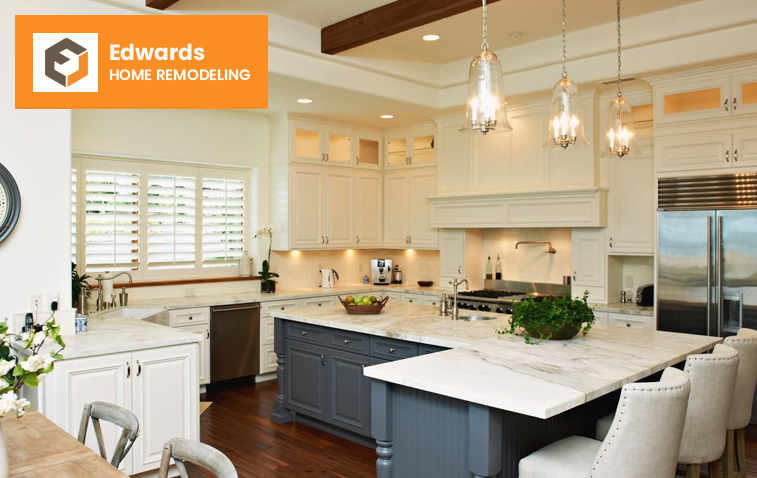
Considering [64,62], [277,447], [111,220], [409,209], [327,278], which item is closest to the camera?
[64,62]

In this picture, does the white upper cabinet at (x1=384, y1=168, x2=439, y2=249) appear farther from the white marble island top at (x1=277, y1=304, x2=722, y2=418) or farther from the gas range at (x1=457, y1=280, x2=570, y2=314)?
the white marble island top at (x1=277, y1=304, x2=722, y2=418)

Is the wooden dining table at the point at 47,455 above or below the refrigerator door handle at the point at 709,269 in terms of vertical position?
below

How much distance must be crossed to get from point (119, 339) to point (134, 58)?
2.16 metres

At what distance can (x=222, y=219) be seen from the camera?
6898mm

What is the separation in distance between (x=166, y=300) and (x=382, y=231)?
3020 millimetres

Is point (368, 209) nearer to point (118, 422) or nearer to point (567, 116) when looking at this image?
point (567, 116)

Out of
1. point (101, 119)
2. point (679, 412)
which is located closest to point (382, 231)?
A: point (101, 119)

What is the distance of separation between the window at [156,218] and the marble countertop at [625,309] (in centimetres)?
398

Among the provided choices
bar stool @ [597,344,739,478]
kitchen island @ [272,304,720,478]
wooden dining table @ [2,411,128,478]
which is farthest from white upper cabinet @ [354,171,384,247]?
wooden dining table @ [2,411,128,478]

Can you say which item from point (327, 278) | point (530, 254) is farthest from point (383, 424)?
point (327, 278)

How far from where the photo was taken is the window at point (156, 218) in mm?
5816

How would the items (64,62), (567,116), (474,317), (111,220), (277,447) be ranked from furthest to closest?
(111,220)
(474,317)
(277,447)
(64,62)
(567,116)

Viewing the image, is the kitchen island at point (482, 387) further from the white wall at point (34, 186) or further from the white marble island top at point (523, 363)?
the white wall at point (34, 186)

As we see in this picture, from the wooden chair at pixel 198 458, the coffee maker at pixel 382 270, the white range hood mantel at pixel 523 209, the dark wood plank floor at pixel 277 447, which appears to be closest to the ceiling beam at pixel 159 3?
the dark wood plank floor at pixel 277 447
